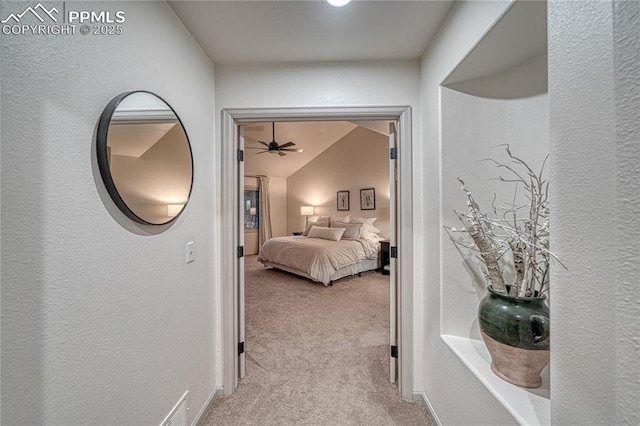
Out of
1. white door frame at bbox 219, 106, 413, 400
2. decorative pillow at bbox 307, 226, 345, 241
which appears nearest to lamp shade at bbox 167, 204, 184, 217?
white door frame at bbox 219, 106, 413, 400

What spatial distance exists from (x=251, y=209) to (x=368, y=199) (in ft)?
11.1

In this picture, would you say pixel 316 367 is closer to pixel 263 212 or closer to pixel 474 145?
pixel 474 145

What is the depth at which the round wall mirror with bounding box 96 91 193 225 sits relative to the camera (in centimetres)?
89

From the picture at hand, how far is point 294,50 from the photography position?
1593 millimetres

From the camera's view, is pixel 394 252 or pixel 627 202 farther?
pixel 394 252

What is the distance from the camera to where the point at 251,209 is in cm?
725

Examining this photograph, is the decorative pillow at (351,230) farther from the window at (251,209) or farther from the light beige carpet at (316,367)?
the window at (251,209)

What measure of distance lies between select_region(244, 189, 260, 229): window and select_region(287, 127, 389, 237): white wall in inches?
45.1

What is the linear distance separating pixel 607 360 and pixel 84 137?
1.54m

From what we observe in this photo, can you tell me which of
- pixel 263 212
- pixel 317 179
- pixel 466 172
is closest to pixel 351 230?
pixel 317 179

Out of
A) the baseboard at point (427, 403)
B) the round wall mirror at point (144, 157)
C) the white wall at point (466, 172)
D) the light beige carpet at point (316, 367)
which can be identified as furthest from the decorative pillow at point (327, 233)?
the round wall mirror at point (144, 157)

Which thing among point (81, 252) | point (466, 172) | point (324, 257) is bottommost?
point (324, 257)

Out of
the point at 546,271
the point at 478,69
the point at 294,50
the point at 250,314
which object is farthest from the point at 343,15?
the point at 250,314

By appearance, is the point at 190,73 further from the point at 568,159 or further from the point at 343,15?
the point at 568,159
